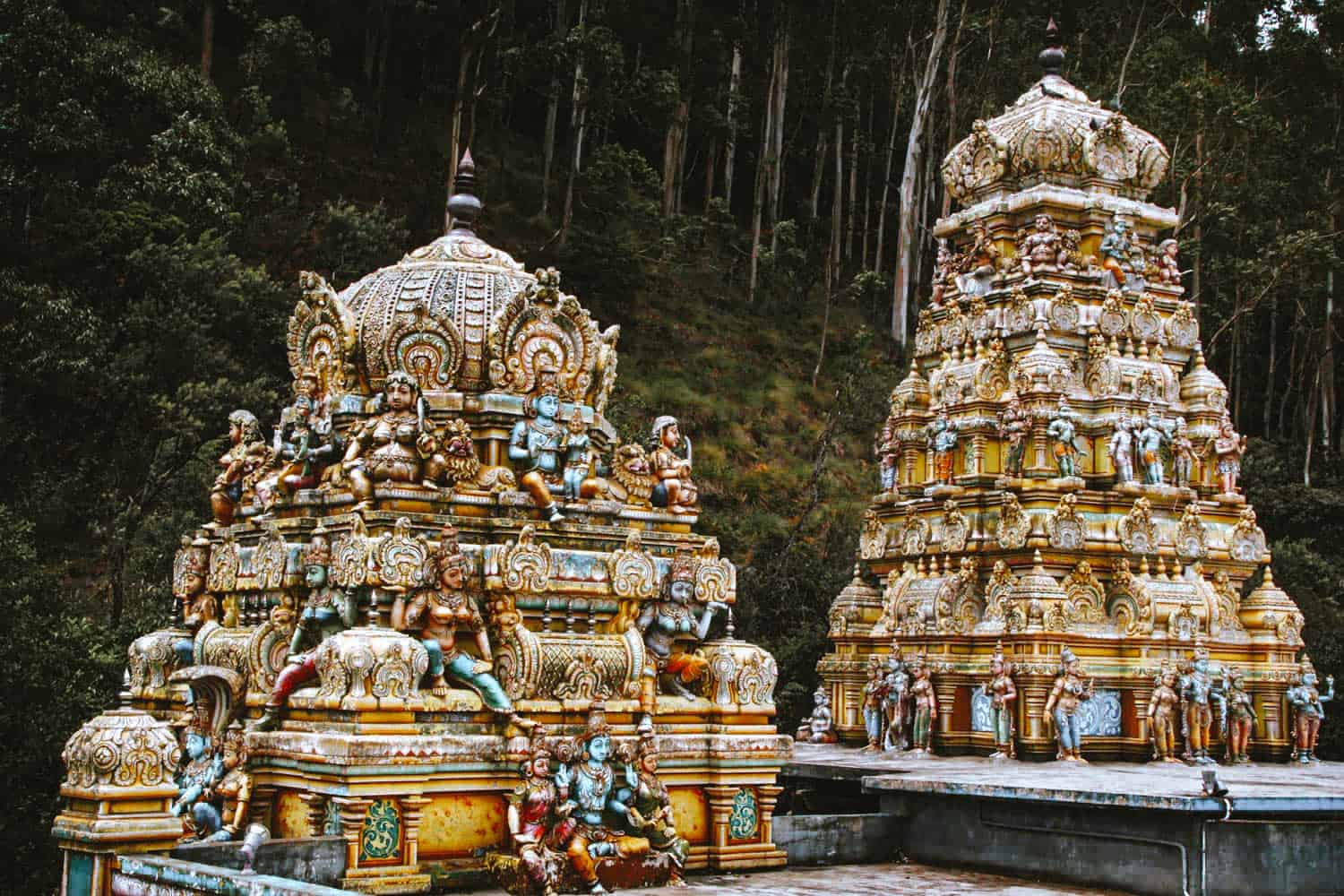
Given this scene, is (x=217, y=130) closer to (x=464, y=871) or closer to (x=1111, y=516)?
(x=1111, y=516)

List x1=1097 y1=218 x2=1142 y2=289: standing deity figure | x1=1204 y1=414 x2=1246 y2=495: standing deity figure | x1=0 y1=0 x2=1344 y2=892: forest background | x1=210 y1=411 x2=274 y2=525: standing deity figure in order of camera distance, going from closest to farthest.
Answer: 1. x1=210 y1=411 x2=274 y2=525: standing deity figure
2. x1=1204 y1=414 x2=1246 y2=495: standing deity figure
3. x1=1097 y1=218 x2=1142 y2=289: standing deity figure
4. x1=0 y1=0 x2=1344 y2=892: forest background

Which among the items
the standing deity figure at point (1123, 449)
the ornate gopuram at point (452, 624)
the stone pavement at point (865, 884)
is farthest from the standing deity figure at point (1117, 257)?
the stone pavement at point (865, 884)

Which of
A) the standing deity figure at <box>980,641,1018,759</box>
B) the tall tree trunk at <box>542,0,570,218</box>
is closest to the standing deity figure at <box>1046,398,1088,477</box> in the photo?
the standing deity figure at <box>980,641,1018,759</box>

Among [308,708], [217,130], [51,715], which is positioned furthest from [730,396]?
[308,708]

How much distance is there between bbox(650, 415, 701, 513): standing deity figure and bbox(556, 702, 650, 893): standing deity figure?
2749 millimetres

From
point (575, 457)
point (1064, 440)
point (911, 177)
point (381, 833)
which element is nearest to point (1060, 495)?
point (1064, 440)

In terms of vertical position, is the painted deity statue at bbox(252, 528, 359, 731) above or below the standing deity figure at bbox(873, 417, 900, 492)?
below

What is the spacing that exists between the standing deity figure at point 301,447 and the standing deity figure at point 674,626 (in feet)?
10.4

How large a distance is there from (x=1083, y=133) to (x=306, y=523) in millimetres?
15076

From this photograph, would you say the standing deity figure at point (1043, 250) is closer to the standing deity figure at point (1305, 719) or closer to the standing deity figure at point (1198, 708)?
the standing deity figure at point (1198, 708)

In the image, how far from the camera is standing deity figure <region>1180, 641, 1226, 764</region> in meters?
20.3

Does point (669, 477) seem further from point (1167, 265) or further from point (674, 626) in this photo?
point (1167, 265)

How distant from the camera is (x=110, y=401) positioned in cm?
2588

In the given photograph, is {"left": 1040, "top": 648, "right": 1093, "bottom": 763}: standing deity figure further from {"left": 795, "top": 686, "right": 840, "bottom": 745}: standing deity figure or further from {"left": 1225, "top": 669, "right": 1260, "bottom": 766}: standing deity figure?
{"left": 795, "top": 686, "right": 840, "bottom": 745}: standing deity figure
